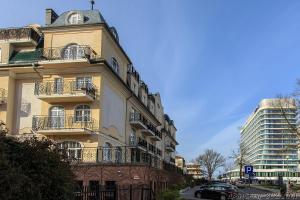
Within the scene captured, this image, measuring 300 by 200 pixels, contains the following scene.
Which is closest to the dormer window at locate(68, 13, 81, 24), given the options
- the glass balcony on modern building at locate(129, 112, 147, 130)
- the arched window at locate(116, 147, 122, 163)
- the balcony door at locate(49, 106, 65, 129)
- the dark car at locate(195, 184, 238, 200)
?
the balcony door at locate(49, 106, 65, 129)

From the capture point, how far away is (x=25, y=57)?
4041 centimetres

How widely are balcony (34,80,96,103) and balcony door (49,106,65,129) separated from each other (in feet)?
2.30

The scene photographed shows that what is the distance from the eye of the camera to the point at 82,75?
3750cm

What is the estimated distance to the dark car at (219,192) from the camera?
4344 centimetres

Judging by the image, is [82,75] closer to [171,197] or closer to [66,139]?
[66,139]

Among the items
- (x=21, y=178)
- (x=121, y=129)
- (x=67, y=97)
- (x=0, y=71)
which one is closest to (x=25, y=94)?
(x=0, y=71)

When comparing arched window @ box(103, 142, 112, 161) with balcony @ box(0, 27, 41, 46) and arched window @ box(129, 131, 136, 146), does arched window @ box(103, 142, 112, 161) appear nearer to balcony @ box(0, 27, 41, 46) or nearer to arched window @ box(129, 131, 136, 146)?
arched window @ box(129, 131, 136, 146)

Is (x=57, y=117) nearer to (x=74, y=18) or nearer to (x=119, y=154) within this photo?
(x=119, y=154)

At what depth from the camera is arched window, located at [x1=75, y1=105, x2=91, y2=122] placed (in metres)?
37.1

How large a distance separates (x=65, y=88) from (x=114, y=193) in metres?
17.8

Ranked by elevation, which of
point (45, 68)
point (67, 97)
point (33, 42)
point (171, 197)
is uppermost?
point (33, 42)

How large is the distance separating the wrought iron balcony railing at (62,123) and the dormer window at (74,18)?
7744 mm

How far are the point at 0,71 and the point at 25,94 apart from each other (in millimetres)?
2815

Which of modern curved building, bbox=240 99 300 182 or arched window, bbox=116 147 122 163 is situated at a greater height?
modern curved building, bbox=240 99 300 182
